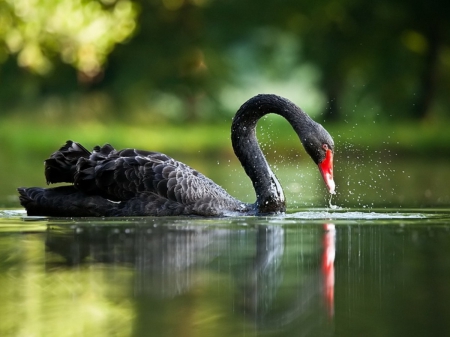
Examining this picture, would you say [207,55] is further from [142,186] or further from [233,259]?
[233,259]

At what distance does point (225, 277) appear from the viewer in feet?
16.2

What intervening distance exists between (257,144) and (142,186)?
1.26 m

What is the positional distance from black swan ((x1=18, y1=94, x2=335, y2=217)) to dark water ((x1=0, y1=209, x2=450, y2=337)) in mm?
251

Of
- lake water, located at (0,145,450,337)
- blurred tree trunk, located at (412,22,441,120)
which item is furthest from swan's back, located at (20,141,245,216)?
blurred tree trunk, located at (412,22,441,120)

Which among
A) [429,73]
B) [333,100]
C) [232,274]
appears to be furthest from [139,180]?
[333,100]

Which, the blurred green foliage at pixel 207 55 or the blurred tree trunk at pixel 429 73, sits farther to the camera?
the blurred tree trunk at pixel 429 73

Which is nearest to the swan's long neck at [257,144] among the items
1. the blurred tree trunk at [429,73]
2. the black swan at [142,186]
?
the black swan at [142,186]

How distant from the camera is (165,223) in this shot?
7094mm

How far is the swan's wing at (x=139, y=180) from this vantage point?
24.5ft

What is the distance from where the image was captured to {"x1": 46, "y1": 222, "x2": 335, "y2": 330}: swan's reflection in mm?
4363

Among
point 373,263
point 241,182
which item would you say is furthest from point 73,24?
point 373,263

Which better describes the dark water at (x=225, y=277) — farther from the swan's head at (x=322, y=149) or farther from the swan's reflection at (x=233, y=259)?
the swan's head at (x=322, y=149)

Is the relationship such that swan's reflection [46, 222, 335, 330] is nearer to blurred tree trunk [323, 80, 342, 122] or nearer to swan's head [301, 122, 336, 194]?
swan's head [301, 122, 336, 194]

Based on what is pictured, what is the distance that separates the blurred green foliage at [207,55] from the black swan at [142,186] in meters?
11.5
